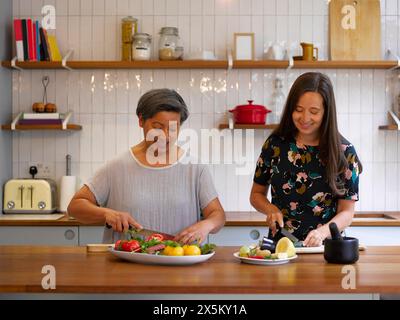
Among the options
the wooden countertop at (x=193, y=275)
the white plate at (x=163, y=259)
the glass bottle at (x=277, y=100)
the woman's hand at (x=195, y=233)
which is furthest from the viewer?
the glass bottle at (x=277, y=100)

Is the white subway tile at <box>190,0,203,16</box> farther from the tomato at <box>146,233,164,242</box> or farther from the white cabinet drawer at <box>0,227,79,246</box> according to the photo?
the tomato at <box>146,233,164,242</box>

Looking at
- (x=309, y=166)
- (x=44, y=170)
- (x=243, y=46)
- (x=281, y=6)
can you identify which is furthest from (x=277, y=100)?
(x=309, y=166)

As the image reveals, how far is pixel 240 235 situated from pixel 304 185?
136cm

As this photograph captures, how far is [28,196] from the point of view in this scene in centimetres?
437

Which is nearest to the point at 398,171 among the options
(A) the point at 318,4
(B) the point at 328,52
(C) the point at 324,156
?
(B) the point at 328,52

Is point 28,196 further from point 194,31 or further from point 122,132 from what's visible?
point 194,31

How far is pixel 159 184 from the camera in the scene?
2.65 meters

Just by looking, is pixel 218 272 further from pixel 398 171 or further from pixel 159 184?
pixel 398 171

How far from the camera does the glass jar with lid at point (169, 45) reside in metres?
4.38

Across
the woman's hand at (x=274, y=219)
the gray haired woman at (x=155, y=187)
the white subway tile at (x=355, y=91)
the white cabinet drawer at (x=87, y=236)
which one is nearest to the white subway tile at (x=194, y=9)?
the white subway tile at (x=355, y=91)

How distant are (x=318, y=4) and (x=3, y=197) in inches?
97.1

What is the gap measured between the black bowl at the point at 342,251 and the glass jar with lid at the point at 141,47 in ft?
8.07

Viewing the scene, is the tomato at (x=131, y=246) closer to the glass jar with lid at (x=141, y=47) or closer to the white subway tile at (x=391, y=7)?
the glass jar with lid at (x=141, y=47)

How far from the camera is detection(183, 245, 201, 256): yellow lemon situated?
7.25 feet
